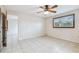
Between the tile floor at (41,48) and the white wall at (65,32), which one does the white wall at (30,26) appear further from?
the tile floor at (41,48)

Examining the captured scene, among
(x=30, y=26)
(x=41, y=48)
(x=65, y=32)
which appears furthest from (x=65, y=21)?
(x=41, y=48)

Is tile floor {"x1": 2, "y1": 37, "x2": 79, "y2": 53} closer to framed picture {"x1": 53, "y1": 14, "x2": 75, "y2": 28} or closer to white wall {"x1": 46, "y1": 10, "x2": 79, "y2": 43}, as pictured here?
white wall {"x1": 46, "y1": 10, "x2": 79, "y2": 43}

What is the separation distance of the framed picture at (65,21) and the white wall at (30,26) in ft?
4.48

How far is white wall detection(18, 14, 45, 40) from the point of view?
5329 mm

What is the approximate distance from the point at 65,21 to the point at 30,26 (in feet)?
Answer: 8.17

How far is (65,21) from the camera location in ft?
16.3

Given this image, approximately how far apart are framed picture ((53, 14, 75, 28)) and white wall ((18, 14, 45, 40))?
4.48 ft

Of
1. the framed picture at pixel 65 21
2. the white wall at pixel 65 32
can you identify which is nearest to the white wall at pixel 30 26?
the white wall at pixel 65 32

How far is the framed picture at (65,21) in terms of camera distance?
4.48 m

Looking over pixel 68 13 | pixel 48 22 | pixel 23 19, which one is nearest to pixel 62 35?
pixel 68 13

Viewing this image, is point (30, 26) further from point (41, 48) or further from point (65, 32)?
point (41, 48)
